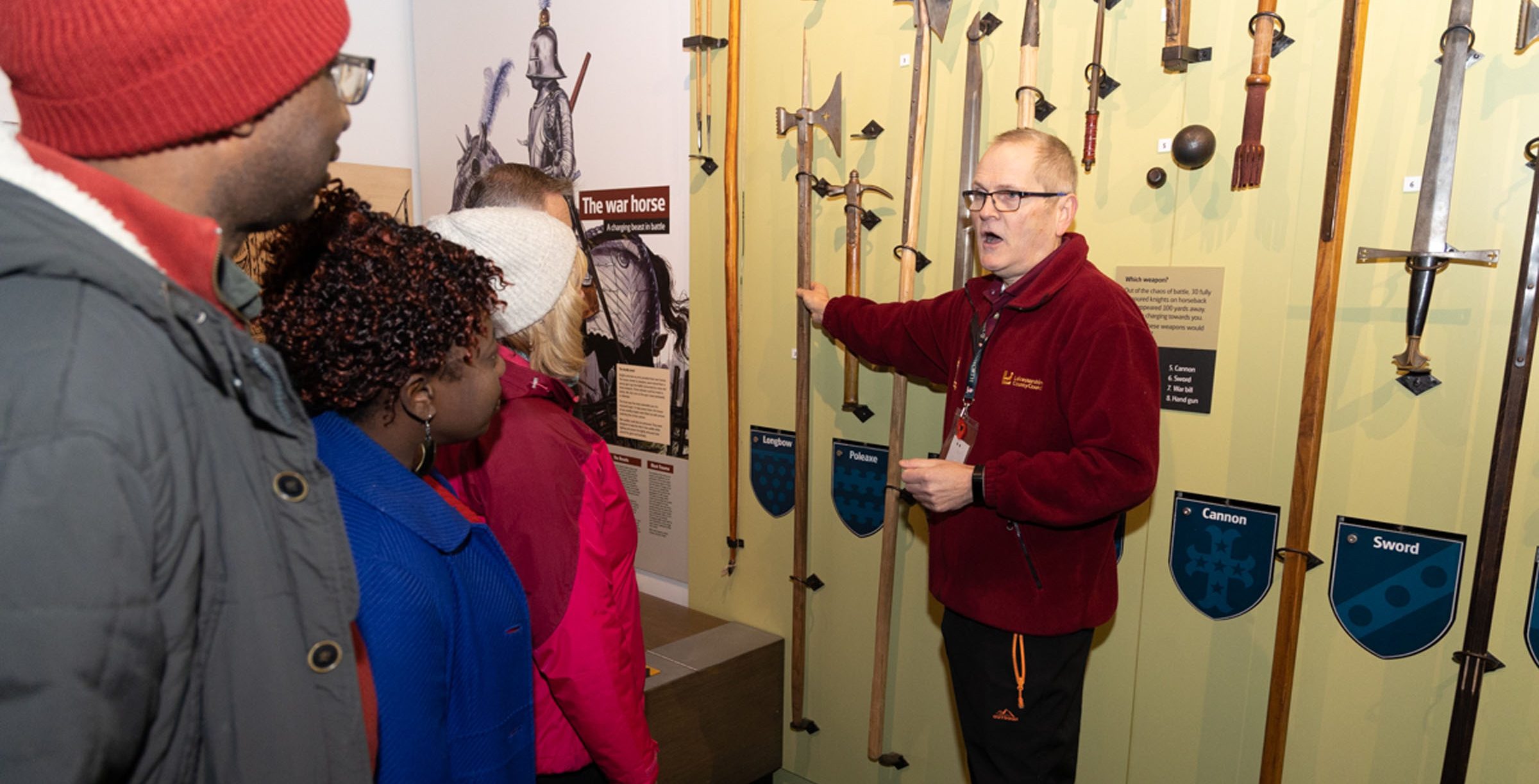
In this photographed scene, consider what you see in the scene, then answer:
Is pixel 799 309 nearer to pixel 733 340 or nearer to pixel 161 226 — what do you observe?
pixel 733 340

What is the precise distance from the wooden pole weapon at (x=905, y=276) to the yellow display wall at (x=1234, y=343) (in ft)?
0.24

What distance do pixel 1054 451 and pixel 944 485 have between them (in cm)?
26

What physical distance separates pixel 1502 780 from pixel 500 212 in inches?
97.3

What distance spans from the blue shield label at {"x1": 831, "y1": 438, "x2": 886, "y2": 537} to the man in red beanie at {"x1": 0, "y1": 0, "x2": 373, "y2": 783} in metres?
2.16

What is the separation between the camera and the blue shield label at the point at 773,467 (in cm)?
310

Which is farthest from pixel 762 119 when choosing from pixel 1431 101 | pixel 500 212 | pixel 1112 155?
pixel 1431 101

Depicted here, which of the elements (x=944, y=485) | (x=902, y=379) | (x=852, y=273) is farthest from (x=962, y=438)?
(x=852, y=273)

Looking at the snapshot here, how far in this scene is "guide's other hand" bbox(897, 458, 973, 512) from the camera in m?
2.02

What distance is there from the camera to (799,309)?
2893mm

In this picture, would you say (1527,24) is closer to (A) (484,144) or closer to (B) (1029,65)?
(B) (1029,65)

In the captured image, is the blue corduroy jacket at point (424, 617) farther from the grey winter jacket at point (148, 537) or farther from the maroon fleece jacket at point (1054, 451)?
the maroon fleece jacket at point (1054, 451)

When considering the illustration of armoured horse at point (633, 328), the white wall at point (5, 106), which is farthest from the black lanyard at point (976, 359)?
the white wall at point (5, 106)

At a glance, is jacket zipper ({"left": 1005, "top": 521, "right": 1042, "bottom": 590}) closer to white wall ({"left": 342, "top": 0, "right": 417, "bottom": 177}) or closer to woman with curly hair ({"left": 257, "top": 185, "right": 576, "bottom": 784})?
woman with curly hair ({"left": 257, "top": 185, "right": 576, "bottom": 784})

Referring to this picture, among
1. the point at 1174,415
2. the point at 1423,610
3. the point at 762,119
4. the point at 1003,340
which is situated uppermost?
the point at 762,119
